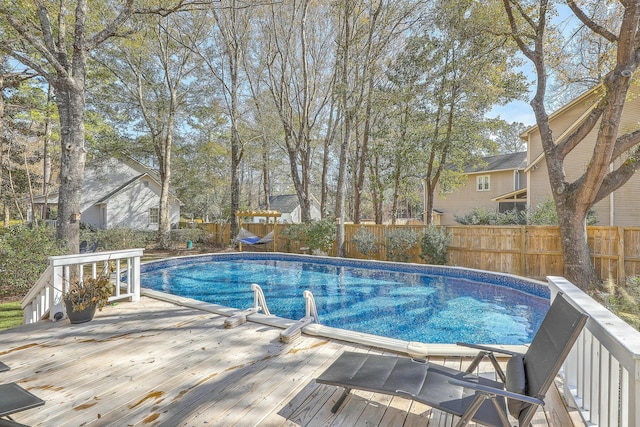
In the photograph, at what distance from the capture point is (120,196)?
2072cm

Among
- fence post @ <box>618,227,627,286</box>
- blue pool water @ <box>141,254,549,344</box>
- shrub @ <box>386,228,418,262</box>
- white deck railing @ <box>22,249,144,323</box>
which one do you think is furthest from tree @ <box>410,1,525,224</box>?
white deck railing @ <box>22,249,144,323</box>

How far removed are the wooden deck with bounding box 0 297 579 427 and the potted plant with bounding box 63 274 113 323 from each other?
0.14 m

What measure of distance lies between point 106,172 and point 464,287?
21839 millimetres

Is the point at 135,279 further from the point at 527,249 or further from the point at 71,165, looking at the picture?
the point at 527,249

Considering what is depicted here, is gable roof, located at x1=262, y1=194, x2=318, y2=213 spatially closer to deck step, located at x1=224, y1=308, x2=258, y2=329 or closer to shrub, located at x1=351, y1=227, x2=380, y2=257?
shrub, located at x1=351, y1=227, x2=380, y2=257

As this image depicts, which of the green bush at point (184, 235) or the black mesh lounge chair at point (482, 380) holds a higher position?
the green bush at point (184, 235)

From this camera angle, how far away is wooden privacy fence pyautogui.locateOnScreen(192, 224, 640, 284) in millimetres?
8180

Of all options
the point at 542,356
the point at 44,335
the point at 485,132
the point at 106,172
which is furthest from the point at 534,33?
the point at 106,172

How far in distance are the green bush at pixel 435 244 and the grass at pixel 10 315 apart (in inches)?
404

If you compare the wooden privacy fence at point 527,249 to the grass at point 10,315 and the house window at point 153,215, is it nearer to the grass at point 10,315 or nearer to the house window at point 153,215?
the grass at point 10,315

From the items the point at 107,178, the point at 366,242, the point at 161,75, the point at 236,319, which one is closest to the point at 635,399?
the point at 236,319

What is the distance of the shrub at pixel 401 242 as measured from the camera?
38.1 ft

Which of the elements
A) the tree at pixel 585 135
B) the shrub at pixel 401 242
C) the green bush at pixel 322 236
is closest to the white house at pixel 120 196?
the green bush at pixel 322 236

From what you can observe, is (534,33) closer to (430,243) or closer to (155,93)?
(430,243)
